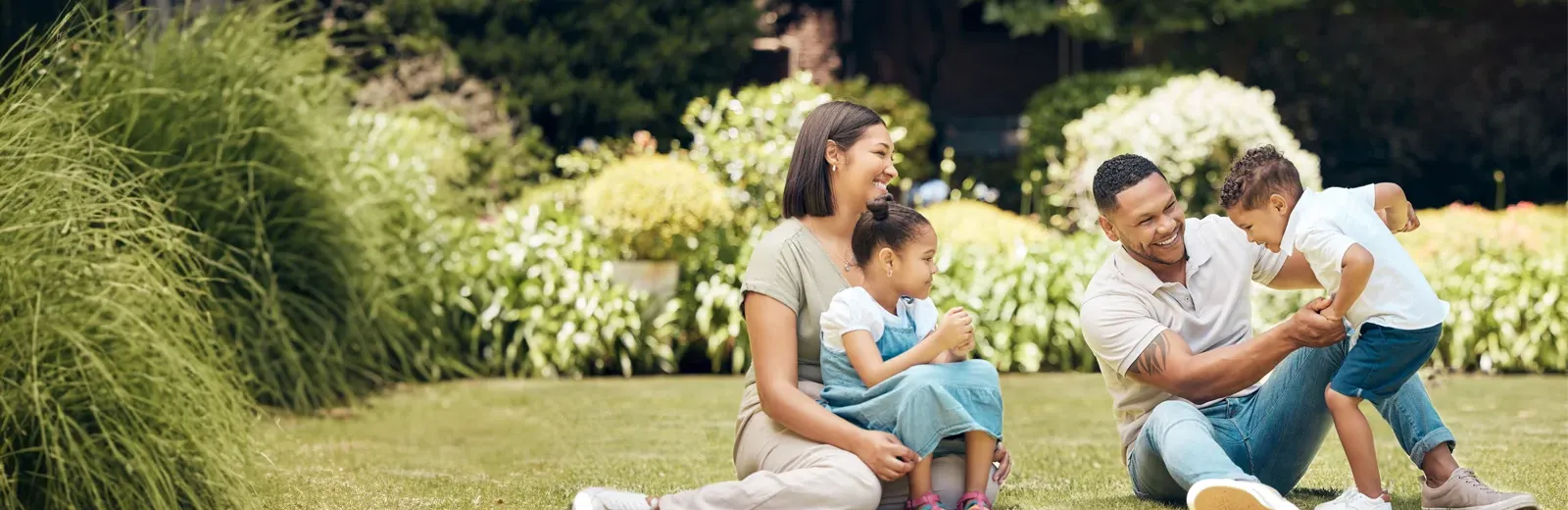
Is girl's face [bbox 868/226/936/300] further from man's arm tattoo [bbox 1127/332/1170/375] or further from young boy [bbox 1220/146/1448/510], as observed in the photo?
young boy [bbox 1220/146/1448/510]

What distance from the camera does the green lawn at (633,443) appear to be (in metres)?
4.55

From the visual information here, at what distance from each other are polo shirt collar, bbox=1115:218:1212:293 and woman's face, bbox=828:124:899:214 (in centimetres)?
59

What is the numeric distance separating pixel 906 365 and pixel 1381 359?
103 centimetres

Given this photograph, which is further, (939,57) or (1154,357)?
(939,57)

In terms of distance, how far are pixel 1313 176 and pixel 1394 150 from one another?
9.03ft

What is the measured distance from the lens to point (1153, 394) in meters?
3.93

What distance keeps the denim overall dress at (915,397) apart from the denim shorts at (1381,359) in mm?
775

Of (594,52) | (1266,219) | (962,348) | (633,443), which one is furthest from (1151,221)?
(594,52)

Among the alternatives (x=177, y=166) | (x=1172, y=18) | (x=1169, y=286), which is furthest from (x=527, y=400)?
(x=1172, y=18)

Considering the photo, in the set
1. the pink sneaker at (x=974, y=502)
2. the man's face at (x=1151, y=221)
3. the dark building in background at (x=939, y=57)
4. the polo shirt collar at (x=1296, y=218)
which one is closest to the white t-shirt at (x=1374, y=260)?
the polo shirt collar at (x=1296, y=218)

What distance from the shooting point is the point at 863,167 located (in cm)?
375

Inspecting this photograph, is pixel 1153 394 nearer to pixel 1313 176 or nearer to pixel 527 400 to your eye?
pixel 527 400

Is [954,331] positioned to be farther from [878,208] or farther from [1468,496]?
[1468,496]

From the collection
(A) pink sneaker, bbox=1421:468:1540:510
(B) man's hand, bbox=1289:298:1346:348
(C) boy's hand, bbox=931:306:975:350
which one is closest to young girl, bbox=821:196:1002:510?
(C) boy's hand, bbox=931:306:975:350
